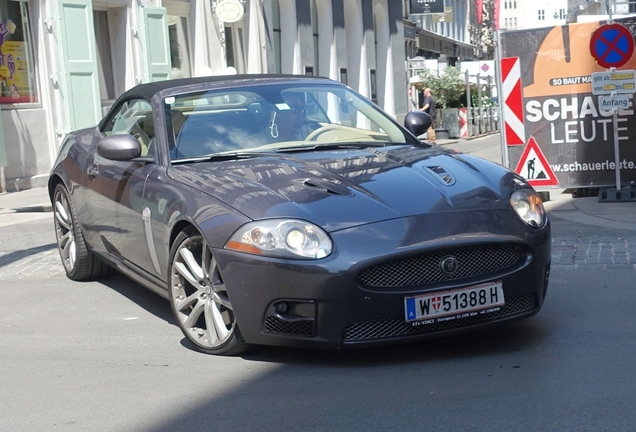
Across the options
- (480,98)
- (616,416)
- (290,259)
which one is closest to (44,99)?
(290,259)

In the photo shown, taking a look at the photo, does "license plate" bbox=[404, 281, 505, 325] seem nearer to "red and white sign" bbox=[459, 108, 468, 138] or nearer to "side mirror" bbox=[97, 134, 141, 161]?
"side mirror" bbox=[97, 134, 141, 161]

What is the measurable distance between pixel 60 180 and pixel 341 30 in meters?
24.8

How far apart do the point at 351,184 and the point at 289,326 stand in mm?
790

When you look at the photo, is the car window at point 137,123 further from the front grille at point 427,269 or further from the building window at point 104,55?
the building window at point 104,55

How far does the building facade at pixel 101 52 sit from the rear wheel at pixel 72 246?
827cm

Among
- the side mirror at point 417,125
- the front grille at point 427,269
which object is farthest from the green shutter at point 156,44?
the front grille at point 427,269

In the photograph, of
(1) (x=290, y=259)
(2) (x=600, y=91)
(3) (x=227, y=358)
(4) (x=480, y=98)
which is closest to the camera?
(1) (x=290, y=259)

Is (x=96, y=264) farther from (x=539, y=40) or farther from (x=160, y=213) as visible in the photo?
(x=539, y=40)

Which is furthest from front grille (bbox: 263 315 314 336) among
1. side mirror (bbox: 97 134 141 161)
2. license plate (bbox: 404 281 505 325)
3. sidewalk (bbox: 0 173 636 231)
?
sidewalk (bbox: 0 173 636 231)

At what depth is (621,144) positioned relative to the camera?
11477 millimetres

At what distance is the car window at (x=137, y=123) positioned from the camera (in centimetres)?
622

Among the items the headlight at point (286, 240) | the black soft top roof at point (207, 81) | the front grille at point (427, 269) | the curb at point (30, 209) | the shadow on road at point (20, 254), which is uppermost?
the black soft top roof at point (207, 81)

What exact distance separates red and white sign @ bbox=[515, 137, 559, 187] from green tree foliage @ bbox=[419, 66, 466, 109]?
22.8 metres

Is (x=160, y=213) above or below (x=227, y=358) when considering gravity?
above
